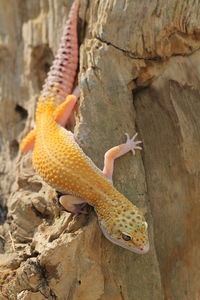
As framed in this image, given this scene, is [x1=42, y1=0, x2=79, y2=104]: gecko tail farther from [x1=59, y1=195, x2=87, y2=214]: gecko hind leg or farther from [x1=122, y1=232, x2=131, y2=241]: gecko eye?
[x1=122, y1=232, x2=131, y2=241]: gecko eye

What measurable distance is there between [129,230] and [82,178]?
859 millimetres

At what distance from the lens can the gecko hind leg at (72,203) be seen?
4777mm

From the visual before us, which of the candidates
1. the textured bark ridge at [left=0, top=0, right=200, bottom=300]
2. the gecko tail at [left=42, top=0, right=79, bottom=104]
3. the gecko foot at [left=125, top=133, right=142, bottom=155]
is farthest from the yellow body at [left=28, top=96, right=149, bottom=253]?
the gecko tail at [left=42, top=0, right=79, bottom=104]

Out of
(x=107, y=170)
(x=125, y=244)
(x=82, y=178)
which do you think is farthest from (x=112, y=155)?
(x=125, y=244)

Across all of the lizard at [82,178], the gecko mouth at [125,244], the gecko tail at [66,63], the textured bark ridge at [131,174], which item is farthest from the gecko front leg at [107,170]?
the gecko tail at [66,63]

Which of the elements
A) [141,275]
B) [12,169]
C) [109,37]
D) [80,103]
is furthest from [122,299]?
[109,37]

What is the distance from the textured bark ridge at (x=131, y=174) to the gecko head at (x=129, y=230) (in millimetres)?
200

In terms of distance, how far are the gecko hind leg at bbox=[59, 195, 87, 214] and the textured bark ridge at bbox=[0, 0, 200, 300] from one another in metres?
0.10

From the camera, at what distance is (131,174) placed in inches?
197

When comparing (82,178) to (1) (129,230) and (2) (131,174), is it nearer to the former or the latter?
(2) (131,174)

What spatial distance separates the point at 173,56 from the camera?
5293 millimetres

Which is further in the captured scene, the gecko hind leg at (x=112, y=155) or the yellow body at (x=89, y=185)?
the gecko hind leg at (x=112, y=155)

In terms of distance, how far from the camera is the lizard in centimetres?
451

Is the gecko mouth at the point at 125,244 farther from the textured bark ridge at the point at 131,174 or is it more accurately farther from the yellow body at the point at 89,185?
the textured bark ridge at the point at 131,174
